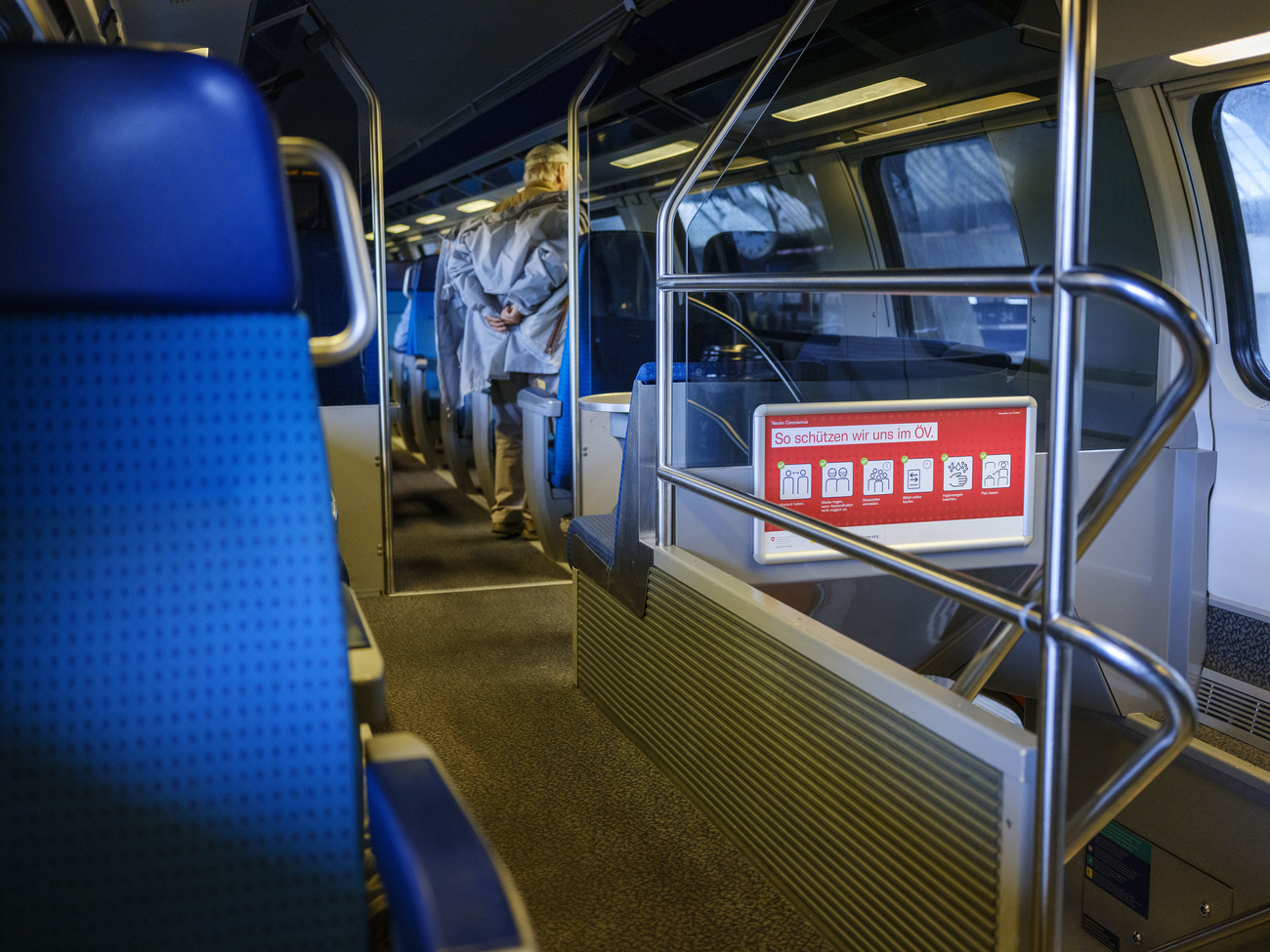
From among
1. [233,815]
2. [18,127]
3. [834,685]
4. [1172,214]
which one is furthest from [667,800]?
[1172,214]

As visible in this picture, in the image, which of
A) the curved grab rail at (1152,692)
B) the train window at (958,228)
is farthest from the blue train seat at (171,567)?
the train window at (958,228)

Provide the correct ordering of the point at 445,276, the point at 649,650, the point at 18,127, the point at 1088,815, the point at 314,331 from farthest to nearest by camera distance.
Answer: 1. the point at 445,276
2. the point at 314,331
3. the point at 649,650
4. the point at 1088,815
5. the point at 18,127

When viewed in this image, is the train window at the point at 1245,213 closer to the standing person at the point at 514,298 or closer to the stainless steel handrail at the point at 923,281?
the stainless steel handrail at the point at 923,281

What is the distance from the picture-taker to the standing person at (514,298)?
4.84 m

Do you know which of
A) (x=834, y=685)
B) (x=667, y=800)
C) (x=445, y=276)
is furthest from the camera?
(x=445, y=276)

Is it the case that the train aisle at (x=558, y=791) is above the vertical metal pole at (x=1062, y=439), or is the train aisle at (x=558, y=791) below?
below

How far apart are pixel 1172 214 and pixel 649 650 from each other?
91.1 inches

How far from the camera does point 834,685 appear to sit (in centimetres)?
173

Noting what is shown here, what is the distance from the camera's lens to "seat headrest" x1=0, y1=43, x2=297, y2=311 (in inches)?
34.6

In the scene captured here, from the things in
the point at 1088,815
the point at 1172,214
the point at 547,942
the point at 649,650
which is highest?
the point at 1172,214

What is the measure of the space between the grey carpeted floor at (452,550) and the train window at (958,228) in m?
2.03

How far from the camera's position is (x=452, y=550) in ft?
16.7

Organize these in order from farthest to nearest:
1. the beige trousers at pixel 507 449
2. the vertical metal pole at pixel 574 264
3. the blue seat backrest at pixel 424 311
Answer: the blue seat backrest at pixel 424 311 < the beige trousers at pixel 507 449 < the vertical metal pole at pixel 574 264

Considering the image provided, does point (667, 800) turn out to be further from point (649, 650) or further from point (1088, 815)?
point (1088, 815)
